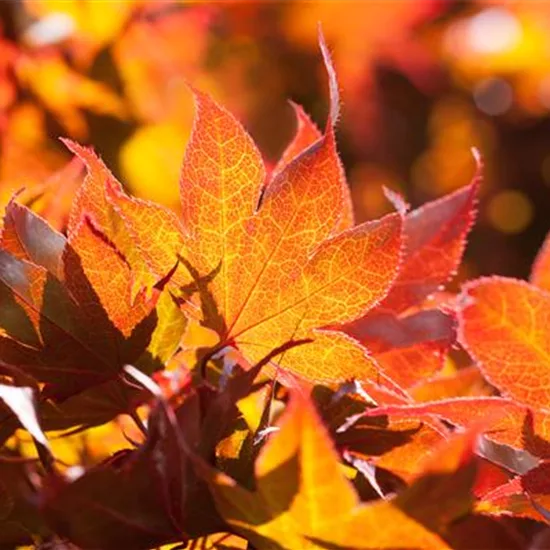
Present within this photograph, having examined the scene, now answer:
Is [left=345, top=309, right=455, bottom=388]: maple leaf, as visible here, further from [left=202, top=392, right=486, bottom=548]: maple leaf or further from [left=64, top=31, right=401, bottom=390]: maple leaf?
[left=202, top=392, right=486, bottom=548]: maple leaf

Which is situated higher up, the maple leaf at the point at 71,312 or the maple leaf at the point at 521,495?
the maple leaf at the point at 71,312

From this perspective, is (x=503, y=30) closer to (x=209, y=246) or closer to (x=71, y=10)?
(x=71, y=10)

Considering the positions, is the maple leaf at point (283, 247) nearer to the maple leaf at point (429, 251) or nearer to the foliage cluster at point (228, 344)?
the foliage cluster at point (228, 344)

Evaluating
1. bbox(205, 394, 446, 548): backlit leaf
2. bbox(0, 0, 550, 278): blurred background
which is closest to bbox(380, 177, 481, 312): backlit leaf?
bbox(205, 394, 446, 548): backlit leaf

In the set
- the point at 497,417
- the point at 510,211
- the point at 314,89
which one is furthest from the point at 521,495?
the point at 510,211

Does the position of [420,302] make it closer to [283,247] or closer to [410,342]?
[410,342]

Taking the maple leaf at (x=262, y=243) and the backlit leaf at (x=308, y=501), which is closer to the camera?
the backlit leaf at (x=308, y=501)

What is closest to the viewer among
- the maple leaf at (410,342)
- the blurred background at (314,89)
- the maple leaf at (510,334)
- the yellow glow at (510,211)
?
the maple leaf at (510,334)

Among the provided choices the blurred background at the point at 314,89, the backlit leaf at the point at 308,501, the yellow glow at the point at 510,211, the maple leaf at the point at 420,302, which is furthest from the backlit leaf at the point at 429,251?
the yellow glow at the point at 510,211

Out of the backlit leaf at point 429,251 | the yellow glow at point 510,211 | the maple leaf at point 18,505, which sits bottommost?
the yellow glow at point 510,211
